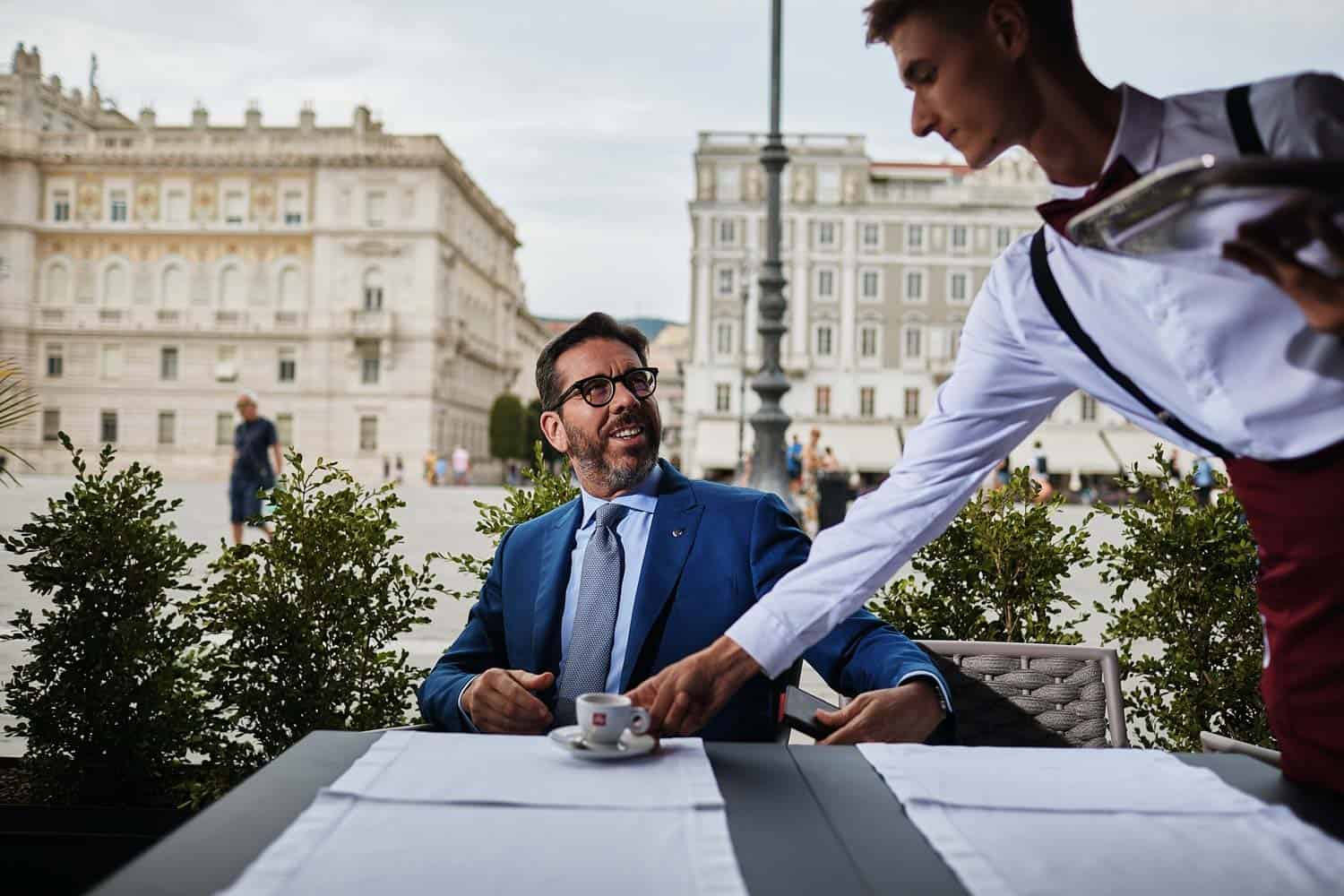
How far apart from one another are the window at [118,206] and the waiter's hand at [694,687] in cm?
5482

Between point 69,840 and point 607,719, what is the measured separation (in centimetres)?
175

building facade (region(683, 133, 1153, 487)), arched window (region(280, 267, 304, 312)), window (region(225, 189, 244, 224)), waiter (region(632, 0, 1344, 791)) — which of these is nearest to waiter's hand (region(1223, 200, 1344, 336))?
waiter (region(632, 0, 1344, 791))

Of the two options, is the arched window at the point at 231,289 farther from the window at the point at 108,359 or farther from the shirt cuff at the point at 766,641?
the shirt cuff at the point at 766,641

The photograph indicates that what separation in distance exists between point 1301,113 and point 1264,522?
47 cm

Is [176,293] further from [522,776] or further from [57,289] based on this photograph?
[522,776]

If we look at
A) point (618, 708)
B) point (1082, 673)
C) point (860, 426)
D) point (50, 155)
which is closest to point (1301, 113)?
point (618, 708)

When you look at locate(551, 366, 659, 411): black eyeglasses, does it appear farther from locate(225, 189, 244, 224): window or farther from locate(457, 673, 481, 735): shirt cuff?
locate(225, 189, 244, 224): window

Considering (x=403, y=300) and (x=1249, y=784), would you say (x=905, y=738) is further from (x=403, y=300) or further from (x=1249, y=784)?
(x=403, y=300)

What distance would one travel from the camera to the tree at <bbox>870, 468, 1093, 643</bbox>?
3.02 m

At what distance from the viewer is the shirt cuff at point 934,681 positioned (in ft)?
6.16

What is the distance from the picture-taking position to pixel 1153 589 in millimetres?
2979

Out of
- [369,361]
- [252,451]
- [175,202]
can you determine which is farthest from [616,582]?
[175,202]

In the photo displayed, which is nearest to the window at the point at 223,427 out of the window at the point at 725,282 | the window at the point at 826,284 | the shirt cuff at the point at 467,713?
the window at the point at 725,282

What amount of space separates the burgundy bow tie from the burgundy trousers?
14.3 inches
